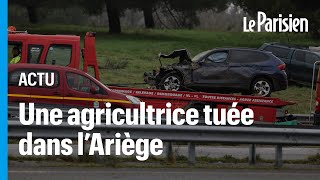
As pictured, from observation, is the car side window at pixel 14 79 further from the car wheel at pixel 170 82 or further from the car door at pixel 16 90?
the car wheel at pixel 170 82

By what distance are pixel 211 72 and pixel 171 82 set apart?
1.22 metres

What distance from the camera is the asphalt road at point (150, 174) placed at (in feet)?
32.5

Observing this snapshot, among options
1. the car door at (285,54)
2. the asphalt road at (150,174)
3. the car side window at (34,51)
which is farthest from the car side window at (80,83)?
the car door at (285,54)

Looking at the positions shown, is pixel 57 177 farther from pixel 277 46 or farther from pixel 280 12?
pixel 280 12

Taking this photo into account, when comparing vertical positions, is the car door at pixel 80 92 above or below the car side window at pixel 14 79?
below

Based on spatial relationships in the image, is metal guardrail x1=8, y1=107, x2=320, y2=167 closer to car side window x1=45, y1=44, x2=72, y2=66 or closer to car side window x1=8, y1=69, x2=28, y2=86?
car side window x1=8, y1=69, x2=28, y2=86

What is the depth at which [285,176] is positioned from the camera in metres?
10.6

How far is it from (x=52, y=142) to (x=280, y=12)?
27926 millimetres

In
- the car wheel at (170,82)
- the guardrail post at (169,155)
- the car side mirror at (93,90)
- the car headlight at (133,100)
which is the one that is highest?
the car wheel at (170,82)

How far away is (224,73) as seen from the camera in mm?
19781

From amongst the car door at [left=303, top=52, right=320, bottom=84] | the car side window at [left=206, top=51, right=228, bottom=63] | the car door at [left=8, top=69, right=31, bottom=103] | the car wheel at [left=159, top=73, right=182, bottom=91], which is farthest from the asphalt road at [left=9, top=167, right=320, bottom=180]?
the car door at [left=303, top=52, right=320, bottom=84]

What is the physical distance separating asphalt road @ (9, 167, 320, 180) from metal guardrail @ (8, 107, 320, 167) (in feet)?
1.67

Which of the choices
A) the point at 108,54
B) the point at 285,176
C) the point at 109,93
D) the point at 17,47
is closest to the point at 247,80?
the point at 109,93

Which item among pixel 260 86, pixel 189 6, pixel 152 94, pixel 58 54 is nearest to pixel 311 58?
pixel 260 86
